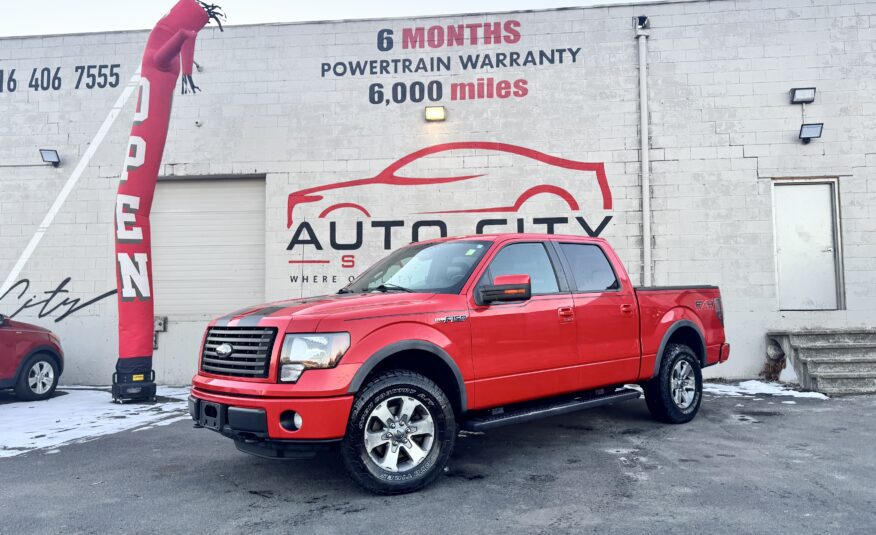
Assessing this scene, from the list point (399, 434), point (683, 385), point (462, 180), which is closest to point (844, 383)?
point (683, 385)

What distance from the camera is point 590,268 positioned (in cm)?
565

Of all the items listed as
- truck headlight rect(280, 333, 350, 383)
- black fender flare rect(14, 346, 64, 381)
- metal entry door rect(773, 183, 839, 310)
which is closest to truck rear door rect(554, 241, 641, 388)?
truck headlight rect(280, 333, 350, 383)

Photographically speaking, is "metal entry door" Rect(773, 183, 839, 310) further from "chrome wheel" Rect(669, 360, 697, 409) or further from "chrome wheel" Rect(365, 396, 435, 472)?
"chrome wheel" Rect(365, 396, 435, 472)

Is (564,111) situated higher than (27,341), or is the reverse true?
(564,111)

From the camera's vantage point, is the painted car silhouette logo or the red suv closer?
the red suv

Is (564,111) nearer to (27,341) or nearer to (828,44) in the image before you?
(828,44)

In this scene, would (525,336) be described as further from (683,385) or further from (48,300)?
(48,300)

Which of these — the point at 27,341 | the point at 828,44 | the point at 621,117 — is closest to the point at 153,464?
the point at 27,341

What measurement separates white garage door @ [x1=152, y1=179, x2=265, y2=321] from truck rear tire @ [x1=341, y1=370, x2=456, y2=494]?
23.0 ft

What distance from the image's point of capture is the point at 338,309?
405 centimetres

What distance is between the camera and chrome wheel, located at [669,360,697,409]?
6.23m

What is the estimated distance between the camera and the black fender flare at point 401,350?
383cm

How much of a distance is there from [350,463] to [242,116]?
8.45 metres

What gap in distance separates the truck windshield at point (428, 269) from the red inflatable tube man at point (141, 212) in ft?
14.6
